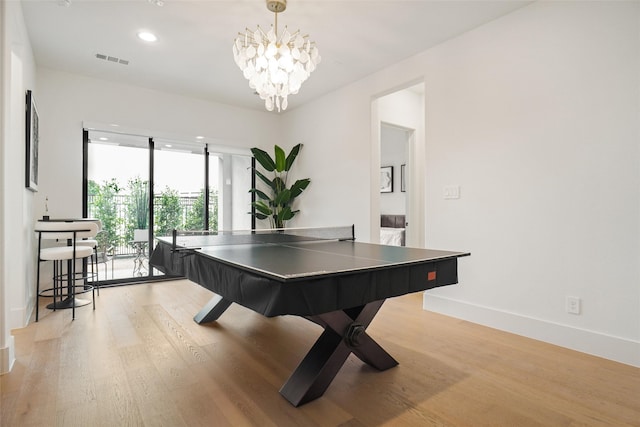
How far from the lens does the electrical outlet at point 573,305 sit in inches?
98.2

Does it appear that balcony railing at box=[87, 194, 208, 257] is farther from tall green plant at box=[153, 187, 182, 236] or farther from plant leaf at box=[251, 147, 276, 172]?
plant leaf at box=[251, 147, 276, 172]

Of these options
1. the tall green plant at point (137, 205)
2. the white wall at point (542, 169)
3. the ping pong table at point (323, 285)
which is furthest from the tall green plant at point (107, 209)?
the white wall at point (542, 169)

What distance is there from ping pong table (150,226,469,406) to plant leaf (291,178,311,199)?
3.06 meters

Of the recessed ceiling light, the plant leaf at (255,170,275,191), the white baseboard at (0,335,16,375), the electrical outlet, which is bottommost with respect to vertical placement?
the white baseboard at (0,335,16,375)

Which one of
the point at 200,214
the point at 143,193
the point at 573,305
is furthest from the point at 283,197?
the point at 573,305

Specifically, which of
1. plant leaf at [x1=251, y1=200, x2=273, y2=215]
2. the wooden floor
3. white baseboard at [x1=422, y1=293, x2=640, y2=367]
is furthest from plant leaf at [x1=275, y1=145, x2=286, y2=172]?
white baseboard at [x1=422, y1=293, x2=640, y2=367]

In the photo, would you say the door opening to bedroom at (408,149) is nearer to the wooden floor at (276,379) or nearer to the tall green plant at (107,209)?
the wooden floor at (276,379)

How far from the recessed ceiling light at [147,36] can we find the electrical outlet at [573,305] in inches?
170

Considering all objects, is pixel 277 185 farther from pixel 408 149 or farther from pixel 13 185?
pixel 13 185

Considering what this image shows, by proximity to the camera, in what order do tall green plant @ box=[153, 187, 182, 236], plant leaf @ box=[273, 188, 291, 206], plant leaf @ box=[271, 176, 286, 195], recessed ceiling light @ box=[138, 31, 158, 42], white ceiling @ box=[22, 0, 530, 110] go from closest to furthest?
white ceiling @ box=[22, 0, 530, 110]
recessed ceiling light @ box=[138, 31, 158, 42]
tall green plant @ box=[153, 187, 182, 236]
plant leaf @ box=[273, 188, 291, 206]
plant leaf @ box=[271, 176, 286, 195]

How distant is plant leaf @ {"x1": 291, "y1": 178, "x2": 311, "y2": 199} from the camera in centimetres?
523

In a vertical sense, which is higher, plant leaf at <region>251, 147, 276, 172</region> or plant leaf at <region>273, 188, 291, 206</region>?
plant leaf at <region>251, 147, 276, 172</region>

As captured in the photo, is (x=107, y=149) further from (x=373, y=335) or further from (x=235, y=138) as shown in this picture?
(x=373, y=335)

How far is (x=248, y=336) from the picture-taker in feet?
8.73
